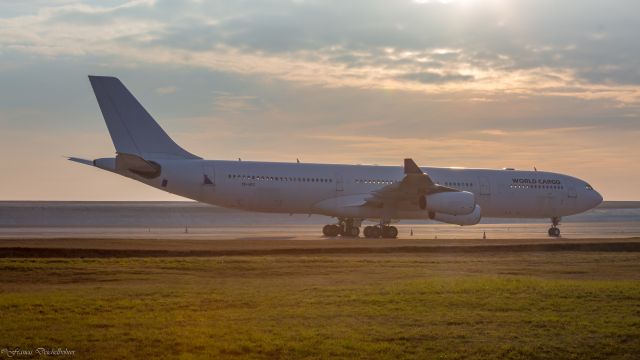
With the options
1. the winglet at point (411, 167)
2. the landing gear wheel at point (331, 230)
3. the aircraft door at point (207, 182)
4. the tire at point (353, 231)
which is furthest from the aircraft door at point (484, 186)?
the aircraft door at point (207, 182)

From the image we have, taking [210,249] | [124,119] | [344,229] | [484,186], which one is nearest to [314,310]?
[210,249]

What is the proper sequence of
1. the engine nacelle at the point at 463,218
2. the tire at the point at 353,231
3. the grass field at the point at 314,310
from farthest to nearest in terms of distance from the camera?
the tire at the point at 353,231 < the engine nacelle at the point at 463,218 < the grass field at the point at 314,310

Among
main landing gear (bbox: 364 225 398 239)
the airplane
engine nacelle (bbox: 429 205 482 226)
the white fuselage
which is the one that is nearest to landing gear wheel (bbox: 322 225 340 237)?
the airplane

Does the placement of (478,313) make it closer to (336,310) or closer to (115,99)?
(336,310)

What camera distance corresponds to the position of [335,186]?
137ft

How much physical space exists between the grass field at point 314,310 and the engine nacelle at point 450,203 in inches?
628

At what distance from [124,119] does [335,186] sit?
35.0 ft

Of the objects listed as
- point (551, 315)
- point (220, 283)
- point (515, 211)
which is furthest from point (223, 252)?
point (515, 211)

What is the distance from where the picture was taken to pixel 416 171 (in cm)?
3912

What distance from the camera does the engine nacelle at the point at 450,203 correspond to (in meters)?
39.3

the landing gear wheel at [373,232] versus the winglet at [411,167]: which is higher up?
the winglet at [411,167]

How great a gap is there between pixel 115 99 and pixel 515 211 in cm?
2175

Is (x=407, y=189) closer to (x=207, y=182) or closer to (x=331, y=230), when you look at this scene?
(x=331, y=230)

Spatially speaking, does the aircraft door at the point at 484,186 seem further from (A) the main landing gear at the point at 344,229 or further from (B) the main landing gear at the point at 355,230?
(A) the main landing gear at the point at 344,229
